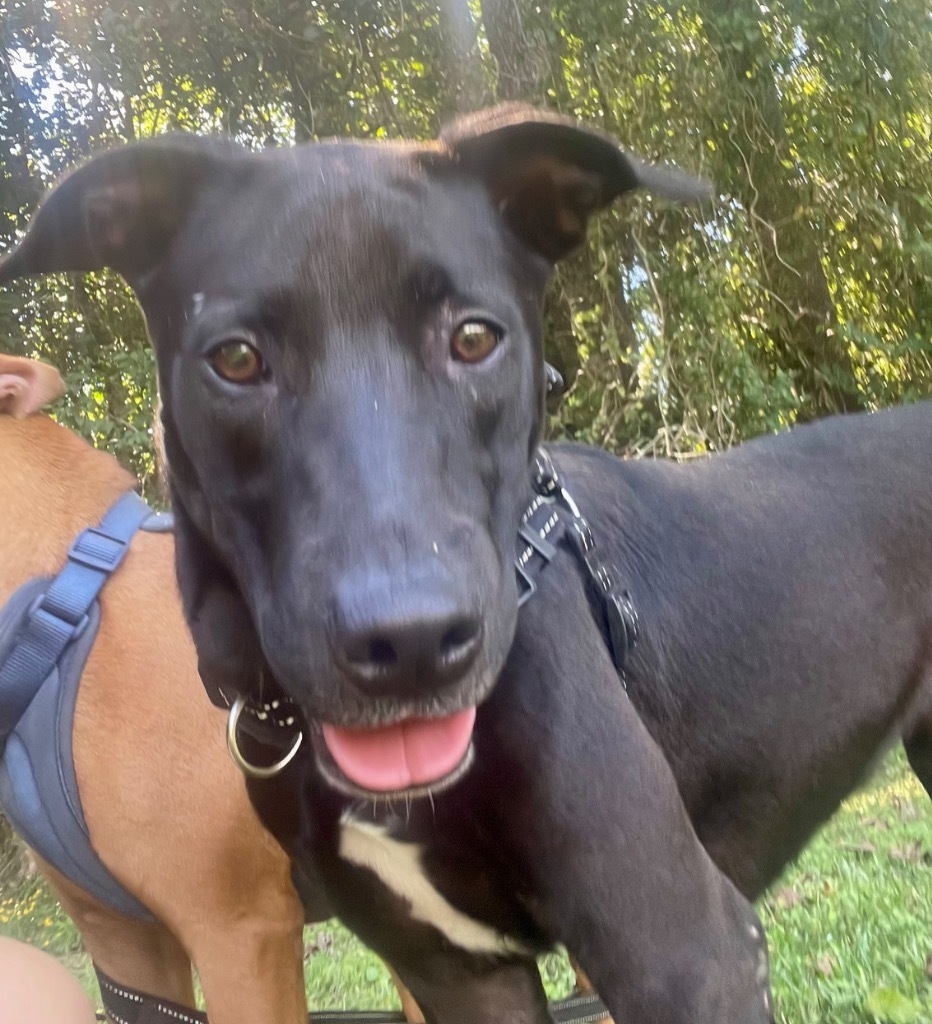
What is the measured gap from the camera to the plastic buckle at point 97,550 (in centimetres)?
213

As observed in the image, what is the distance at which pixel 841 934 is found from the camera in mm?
2881

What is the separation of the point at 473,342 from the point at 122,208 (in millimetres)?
725

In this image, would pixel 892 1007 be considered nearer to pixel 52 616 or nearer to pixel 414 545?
pixel 414 545

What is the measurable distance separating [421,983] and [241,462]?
1142mm

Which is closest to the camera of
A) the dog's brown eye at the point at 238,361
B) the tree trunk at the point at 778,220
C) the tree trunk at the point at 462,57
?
the dog's brown eye at the point at 238,361

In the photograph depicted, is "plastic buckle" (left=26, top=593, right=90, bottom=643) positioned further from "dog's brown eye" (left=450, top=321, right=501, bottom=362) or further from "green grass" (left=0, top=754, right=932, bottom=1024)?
"green grass" (left=0, top=754, right=932, bottom=1024)

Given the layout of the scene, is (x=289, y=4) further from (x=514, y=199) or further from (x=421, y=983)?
(x=421, y=983)

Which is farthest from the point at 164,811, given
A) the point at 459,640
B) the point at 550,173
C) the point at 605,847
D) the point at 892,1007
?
the point at 892,1007

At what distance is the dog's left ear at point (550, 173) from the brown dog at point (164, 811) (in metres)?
1.18

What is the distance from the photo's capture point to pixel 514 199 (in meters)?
1.61

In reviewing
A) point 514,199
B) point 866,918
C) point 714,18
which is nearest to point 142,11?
point 714,18

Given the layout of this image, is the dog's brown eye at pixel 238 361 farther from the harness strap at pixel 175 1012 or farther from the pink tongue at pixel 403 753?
the harness strap at pixel 175 1012

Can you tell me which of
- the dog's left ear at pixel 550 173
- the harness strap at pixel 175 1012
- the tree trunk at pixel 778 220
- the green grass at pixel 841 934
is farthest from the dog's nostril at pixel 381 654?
the tree trunk at pixel 778 220

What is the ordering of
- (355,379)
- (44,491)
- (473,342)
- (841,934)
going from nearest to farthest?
1. (355,379)
2. (473,342)
3. (44,491)
4. (841,934)
